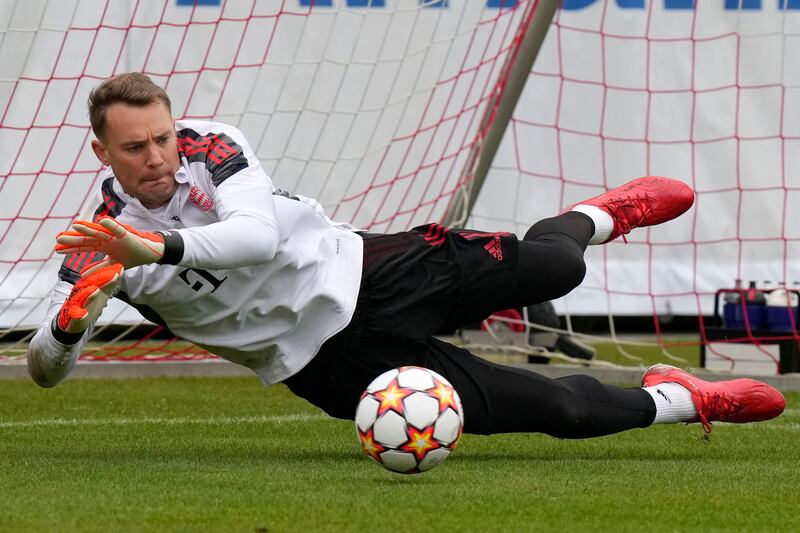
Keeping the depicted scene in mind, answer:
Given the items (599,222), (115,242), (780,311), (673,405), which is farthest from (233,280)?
(780,311)

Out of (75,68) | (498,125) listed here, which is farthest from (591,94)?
(75,68)

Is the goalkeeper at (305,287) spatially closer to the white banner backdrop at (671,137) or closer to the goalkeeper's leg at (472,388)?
the goalkeeper's leg at (472,388)

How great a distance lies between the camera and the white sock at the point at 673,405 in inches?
185

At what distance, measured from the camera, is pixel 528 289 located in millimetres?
4504

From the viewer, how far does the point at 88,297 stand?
12.3ft

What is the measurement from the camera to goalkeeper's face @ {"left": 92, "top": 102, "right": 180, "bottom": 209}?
3.98m

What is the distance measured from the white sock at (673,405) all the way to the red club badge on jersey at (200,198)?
168cm

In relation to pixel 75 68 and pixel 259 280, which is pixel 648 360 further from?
pixel 259 280

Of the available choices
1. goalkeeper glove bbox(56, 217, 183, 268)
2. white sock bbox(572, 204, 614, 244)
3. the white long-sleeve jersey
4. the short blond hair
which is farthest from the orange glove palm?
white sock bbox(572, 204, 614, 244)

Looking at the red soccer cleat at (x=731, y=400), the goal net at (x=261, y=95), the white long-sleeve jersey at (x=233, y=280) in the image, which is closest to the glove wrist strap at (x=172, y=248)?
the white long-sleeve jersey at (x=233, y=280)

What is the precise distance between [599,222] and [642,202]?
0.24m

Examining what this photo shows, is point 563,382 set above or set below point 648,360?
above

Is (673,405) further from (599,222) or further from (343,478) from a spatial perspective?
(343,478)

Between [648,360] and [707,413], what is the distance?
4576 mm
